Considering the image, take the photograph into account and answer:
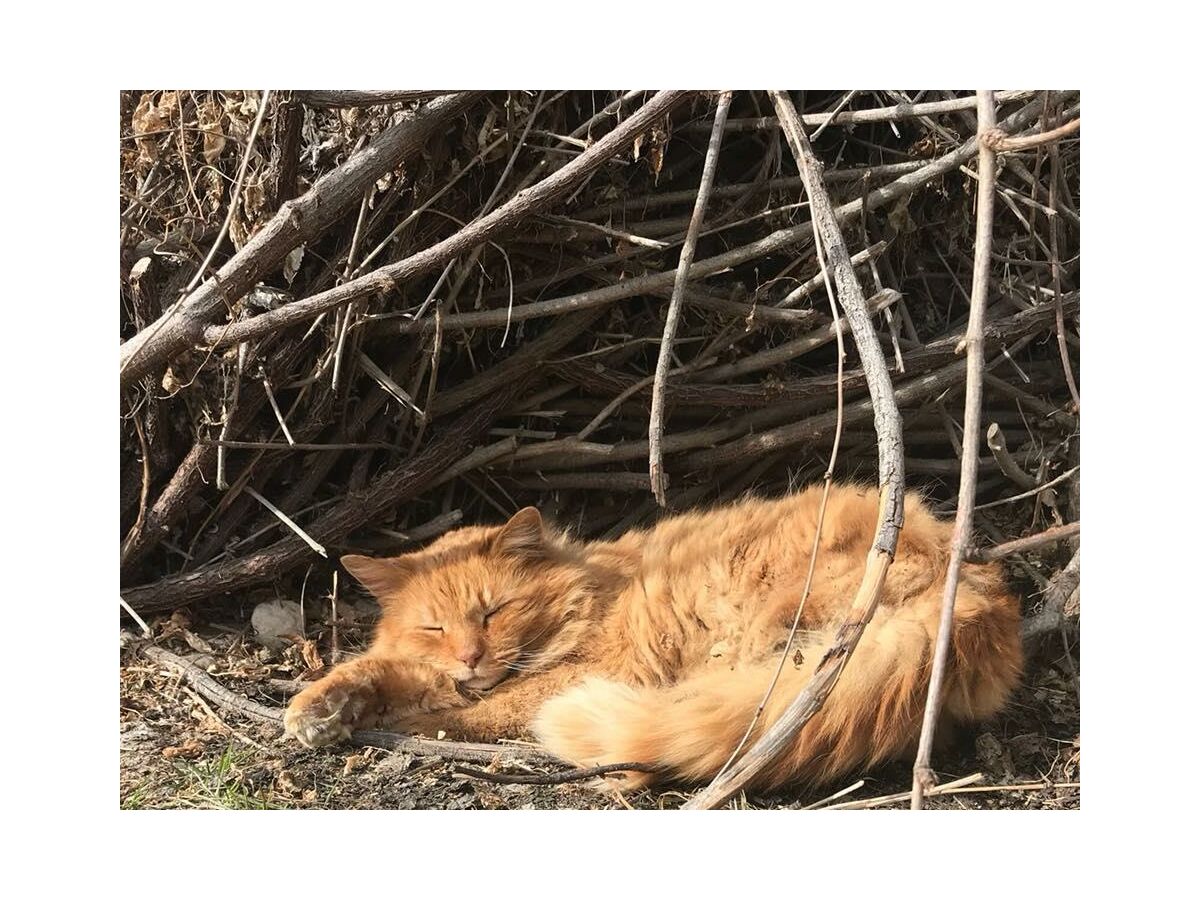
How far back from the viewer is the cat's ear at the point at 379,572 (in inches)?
97.9

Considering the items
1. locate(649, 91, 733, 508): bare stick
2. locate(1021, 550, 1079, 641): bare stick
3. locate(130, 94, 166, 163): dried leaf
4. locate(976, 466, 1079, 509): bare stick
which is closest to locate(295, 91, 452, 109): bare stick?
locate(130, 94, 166, 163): dried leaf

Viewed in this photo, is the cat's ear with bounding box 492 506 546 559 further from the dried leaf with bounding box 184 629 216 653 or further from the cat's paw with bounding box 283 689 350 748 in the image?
the dried leaf with bounding box 184 629 216 653

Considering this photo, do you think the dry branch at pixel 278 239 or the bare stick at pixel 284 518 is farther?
the bare stick at pixel 284 518

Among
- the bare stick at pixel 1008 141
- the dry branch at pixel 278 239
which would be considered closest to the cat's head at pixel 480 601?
the dry branch at pixel 278 239

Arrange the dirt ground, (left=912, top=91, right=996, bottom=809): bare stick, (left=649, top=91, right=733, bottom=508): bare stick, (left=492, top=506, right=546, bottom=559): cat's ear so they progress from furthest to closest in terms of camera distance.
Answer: (left=492, top=506, right=546, bottom=559): cat's ear, the dirt ground, (left=649, top=91, right=733, bottom=508): bare stick, (left=912, top=91, right=996, bottom=809): bare stick

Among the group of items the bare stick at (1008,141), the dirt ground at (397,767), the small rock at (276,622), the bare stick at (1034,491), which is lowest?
the dirt ground at (397,767)

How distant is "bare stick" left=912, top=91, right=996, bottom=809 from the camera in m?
1.81

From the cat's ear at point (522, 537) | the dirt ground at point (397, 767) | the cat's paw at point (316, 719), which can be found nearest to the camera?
the dirt ground at point (397, 767)

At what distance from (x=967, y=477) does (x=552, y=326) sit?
1.11 m

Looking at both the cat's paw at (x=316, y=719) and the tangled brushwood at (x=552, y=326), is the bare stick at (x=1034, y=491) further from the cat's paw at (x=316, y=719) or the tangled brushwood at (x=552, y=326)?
the cat's paw at (x=316, y=719)

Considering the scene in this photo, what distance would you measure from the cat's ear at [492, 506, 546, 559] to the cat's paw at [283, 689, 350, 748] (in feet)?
1.70

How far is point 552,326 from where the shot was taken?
8.70 ft

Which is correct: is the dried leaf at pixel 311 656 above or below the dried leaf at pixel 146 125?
below
